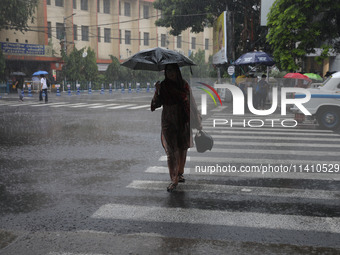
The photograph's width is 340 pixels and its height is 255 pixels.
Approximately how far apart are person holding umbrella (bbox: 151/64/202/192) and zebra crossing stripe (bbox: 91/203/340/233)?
0.98m

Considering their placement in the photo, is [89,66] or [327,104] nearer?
[327,104]

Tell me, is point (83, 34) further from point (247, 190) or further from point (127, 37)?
point (247, 190)

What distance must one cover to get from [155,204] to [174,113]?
144 centimetres

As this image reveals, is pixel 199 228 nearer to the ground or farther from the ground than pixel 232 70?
nearer to the ground

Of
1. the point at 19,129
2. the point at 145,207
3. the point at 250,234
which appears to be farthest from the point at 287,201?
the point at 19,129

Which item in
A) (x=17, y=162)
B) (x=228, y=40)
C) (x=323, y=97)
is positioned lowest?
(x=17, y=162)

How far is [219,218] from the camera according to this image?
5000 mm

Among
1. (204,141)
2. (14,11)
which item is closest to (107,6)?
(14,11)

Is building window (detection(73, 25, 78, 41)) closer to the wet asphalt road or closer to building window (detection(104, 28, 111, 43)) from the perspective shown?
building window (detection(104, 28, 111, 43))

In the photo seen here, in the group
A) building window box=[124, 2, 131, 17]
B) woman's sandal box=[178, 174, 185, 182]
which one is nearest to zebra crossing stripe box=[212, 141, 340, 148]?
woman's sandal box=[178, 174, 185, 182]

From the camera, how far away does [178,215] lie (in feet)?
16.8

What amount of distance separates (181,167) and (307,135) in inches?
258

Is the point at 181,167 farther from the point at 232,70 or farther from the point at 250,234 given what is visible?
the point at 232,70

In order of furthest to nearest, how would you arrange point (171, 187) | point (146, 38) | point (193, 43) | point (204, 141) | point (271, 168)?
point (193, 43) → point (146, 38) → point (271, 168) → point (204, 141) → point (171, 187)
